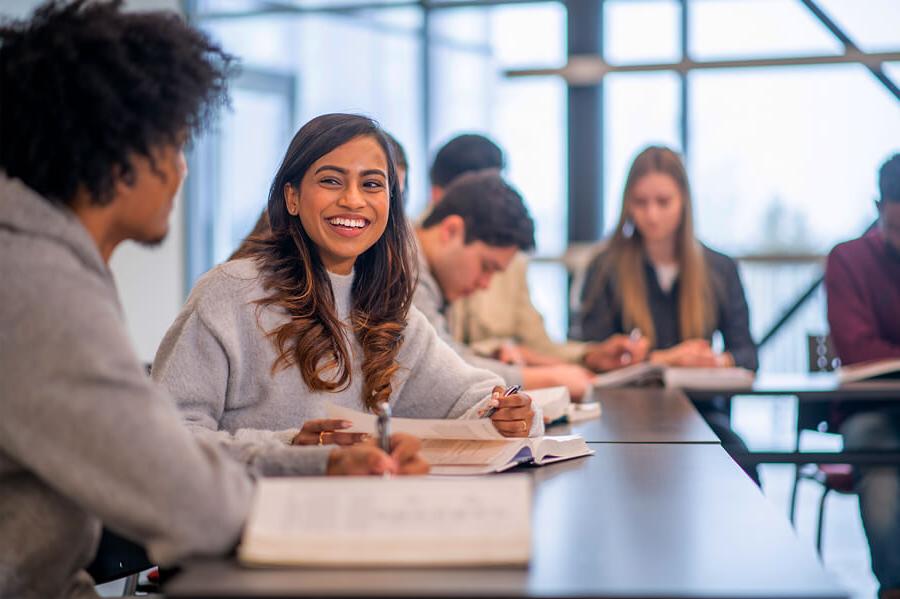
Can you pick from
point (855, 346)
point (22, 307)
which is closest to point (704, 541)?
point (22, 307)

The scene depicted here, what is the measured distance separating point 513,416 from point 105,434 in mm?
1014

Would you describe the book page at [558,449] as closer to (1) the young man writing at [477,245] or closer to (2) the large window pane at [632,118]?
(1) the young man writing at [477,245]

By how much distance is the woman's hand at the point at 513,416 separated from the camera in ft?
6.67

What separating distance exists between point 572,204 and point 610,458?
395 centimetres

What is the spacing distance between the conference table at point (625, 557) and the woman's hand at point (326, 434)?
281mm

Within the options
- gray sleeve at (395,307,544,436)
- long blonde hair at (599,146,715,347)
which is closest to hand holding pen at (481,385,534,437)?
gray sleeve at (395,307,544,436)

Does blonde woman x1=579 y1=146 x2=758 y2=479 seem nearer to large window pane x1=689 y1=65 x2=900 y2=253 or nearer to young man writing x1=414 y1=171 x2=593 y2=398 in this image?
young man writing x1=414 y1=171 x2=593 y2=398

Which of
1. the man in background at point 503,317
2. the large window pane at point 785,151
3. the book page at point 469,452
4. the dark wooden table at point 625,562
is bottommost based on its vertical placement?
the dark wooden table at point 625,562

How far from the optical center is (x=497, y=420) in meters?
2.05

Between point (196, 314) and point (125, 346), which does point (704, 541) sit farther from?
point (196, 314)

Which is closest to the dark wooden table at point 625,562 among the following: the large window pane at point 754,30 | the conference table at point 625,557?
the conference table at point 625,557

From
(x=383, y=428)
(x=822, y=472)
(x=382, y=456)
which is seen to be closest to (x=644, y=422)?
(x=383, y=428)

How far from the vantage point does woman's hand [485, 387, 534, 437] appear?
2.03 metres

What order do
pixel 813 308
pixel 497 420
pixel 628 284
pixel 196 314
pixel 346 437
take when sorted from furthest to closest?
pixel 813 308, pixel 628 284, pixel 497 420, pixel 196 314, pixel 346 437
